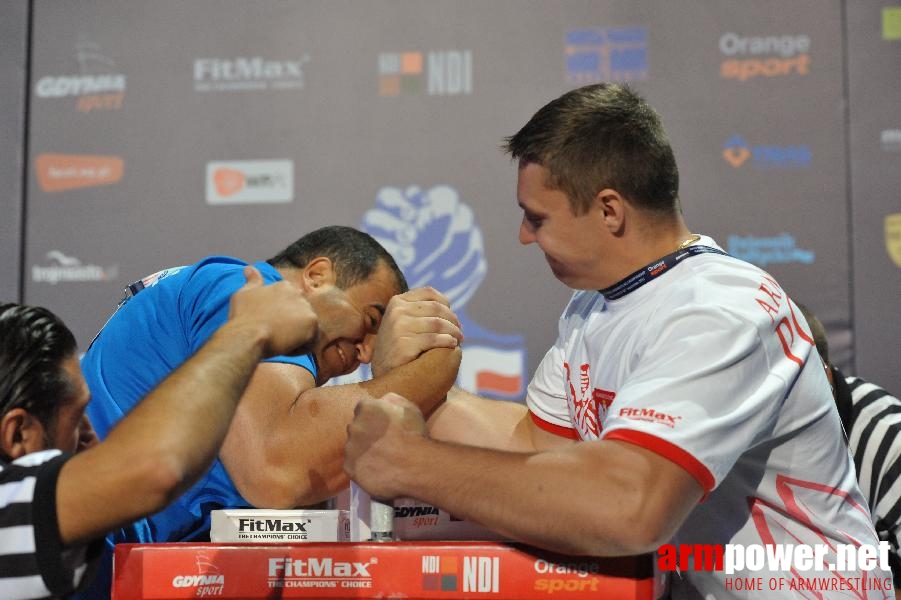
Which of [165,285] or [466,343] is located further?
[466,343]

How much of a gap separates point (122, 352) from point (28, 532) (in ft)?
2.96

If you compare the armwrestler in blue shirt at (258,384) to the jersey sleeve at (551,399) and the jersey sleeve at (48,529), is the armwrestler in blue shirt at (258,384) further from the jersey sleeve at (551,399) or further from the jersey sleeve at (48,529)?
the jersey sleeve at (48,529)

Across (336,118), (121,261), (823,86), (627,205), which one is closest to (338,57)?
(336,118)

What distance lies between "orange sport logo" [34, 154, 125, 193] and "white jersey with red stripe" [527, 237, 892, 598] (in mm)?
2771

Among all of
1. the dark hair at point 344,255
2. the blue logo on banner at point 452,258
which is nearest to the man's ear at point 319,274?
the dark hair at point 344,255

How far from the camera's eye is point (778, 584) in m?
1.48

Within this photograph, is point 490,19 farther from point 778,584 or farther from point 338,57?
point 778,584

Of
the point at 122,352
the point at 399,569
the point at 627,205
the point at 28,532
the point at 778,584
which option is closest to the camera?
the point at 28,532

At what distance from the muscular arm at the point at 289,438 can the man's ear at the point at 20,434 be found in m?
0.48

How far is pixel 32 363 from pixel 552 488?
698 millimetres

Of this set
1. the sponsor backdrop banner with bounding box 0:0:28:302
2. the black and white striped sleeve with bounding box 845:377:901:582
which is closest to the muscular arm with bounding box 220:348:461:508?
the black and white striped sleeve with bounding box 845:377:901:582

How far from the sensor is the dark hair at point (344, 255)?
229cm

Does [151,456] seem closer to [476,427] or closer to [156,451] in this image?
[156,451]

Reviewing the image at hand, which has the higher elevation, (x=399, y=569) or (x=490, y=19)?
(x=490, y=19)
